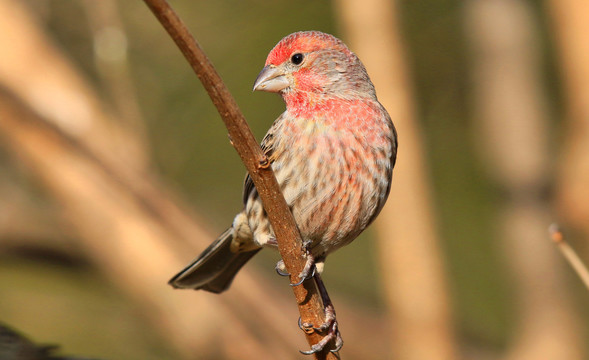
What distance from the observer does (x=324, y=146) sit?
3730 millimetres

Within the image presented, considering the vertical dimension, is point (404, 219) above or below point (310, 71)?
below

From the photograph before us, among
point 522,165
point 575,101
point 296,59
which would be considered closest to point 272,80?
point 296,59

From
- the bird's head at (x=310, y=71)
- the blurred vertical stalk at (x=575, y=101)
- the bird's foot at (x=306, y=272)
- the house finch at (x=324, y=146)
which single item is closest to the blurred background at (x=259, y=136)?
the blurred vertical stalk at (x=575, y=101)

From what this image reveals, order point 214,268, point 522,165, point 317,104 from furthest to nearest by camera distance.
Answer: point 522,165
point 214,268
point 317,104

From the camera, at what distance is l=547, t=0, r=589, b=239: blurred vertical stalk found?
6637 millimetres

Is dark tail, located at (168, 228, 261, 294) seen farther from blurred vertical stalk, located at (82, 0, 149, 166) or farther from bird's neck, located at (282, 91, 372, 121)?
blurred vertical stalk, located at (82, 0, 149, 166)

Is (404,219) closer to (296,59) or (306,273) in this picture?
(296,59)

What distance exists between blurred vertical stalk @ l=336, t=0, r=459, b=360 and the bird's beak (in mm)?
2173

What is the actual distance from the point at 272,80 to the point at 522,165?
3.91 m

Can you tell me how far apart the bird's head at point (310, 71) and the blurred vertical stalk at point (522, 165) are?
343 cm

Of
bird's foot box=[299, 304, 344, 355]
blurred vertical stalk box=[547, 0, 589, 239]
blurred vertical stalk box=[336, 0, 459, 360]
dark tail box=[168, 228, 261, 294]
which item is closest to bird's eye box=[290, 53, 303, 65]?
dark tail box=[168, 228, 261, 294]

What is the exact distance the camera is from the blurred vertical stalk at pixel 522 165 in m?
7.16

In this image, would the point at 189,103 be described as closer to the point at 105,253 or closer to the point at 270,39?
the point at 270,39

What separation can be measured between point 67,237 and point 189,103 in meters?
1.82
